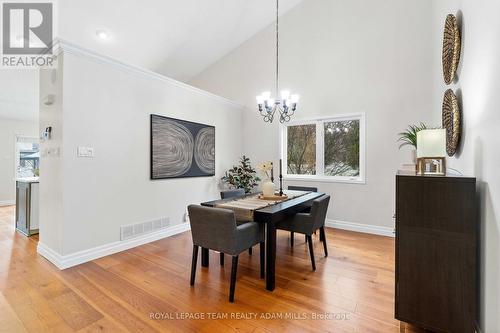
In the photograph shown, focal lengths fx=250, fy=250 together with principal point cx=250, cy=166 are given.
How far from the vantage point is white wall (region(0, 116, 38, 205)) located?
6551mm

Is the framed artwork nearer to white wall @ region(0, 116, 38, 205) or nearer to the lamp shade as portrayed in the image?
the lamp shade

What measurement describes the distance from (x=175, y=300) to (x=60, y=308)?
2.92 ft

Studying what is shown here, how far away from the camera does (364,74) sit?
401 cm

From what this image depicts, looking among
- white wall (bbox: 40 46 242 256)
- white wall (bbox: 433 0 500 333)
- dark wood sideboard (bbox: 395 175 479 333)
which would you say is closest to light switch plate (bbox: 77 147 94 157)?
white wall (bbox: 40 46 242 256)

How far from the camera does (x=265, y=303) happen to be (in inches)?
81.9

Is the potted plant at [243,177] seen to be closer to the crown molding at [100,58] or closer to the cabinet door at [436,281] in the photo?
the crown molding at [100,58]

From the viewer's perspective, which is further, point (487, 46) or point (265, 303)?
point (265, 303)

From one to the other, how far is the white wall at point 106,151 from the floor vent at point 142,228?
6 cm

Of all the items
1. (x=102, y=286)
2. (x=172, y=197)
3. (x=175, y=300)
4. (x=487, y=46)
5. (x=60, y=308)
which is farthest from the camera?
(x=172, y=197)

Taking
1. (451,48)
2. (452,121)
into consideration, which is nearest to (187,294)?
(452,121)

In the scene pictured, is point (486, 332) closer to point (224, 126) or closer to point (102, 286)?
point (102, 286)

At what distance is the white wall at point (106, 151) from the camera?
2.78 m

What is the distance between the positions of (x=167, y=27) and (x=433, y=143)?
422 centimetres

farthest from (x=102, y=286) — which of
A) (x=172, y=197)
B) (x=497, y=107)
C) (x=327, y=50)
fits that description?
(x=327, y=50)
